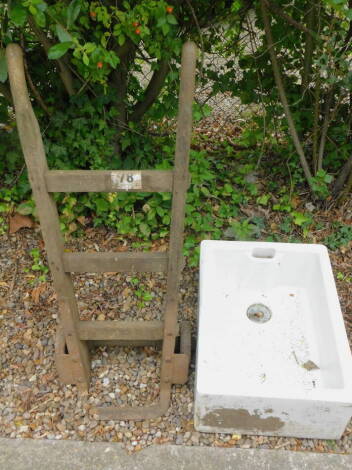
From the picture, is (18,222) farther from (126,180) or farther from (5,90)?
(126,180)

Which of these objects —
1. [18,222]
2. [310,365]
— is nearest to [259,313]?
[310,365]

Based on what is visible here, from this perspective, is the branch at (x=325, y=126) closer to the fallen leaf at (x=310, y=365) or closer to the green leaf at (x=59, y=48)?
the fallen leaf at (x=310, y=365)

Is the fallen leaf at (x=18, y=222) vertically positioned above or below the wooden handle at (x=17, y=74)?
Result: below

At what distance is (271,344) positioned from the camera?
216 cm

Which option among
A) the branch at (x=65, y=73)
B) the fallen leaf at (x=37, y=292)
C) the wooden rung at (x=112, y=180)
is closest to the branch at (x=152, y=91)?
the branch at (x=65, y=73)

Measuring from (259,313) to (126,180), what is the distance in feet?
4.08

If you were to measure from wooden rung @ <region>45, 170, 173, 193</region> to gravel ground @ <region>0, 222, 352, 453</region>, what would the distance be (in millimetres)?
1144

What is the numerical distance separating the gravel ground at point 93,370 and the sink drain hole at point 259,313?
12.4 inches

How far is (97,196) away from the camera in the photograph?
2674 mm

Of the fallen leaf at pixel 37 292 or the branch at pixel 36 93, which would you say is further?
A: the fallen leaf at pixel 37 292

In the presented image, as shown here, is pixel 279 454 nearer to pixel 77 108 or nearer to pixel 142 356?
pixel 142 356

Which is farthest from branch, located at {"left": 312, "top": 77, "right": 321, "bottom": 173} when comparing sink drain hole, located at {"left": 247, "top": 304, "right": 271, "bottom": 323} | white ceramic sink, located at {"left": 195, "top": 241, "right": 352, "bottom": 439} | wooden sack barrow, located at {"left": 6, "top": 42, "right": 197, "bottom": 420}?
wooden sack barrow, located at {"left": 6, "top": 42, "right": 197, "bottom": 420}

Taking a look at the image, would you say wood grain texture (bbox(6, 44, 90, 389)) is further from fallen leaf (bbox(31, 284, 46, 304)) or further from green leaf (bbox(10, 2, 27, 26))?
fallen leaf (bbox(31, 284, 46, 304))

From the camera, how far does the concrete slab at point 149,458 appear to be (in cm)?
184
